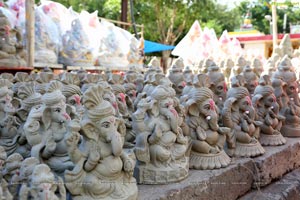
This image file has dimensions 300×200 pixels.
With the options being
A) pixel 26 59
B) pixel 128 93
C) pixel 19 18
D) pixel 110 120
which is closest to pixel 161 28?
pixel 19 18

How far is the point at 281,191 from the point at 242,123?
19.0 inches

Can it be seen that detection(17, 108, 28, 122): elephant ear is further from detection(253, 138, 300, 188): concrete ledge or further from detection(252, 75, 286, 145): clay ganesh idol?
detection(252, 75, 286, 145): clay ganesh idol

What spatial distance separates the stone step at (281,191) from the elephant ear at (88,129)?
1203 mm

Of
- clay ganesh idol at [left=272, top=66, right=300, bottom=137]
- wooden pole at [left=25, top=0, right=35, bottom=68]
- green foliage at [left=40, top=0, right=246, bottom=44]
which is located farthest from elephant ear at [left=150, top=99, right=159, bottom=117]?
green foliage at [left=40, top=0, right=246, bottom=44]

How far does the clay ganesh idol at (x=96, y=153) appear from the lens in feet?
5.24

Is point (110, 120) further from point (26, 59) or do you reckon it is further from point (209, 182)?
point (26, 59)

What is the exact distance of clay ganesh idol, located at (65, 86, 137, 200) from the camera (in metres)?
1.60

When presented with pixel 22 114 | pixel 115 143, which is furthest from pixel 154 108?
pixel 22 114

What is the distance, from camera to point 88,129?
1629 mm

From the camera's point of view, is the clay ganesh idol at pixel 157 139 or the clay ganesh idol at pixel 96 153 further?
the clay ganesh idol at pixel 157 139

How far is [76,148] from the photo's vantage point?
1.60 meters

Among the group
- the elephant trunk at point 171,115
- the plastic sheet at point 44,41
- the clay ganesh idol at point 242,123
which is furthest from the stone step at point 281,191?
the plastic sheet at point 44,41

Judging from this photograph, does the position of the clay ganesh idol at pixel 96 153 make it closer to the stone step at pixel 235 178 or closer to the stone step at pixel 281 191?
the stone step at pixel 235 178

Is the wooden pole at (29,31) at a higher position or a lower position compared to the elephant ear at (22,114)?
higher
